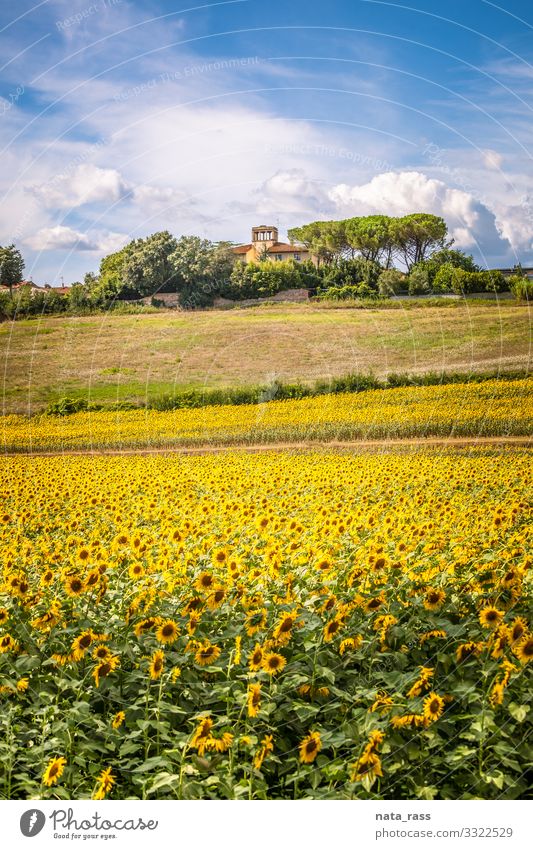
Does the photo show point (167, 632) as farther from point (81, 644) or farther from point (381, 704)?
point (381, 704)

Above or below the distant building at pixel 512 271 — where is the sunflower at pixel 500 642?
below

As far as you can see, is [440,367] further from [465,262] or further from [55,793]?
[55,793]

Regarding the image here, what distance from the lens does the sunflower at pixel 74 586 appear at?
3.47 meters

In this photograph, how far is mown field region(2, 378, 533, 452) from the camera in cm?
552

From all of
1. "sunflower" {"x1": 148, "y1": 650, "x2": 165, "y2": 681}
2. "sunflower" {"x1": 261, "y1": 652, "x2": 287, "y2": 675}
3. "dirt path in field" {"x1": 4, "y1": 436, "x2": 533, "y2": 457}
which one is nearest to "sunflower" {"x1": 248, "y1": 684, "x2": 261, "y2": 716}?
"sunflower" {"x1": 261, "y1": 652, "x2": 287, "y2": 675}

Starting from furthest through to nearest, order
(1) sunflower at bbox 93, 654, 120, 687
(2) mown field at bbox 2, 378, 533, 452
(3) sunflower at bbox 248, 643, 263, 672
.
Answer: (2) mown field at bbox 2, 378, 533, 452
(1) sunflower at bbox 93, 654, 120, 687
(3) sunflower at bbox 248, 643, 263, 672

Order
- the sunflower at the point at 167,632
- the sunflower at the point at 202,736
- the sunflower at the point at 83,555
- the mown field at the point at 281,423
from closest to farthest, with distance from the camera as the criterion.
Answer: the sunflower at the point at 202,736 → the sunflower at the point at 167,632 → the sunflower at the point at 83,555 → the mown field at the point at 281,423

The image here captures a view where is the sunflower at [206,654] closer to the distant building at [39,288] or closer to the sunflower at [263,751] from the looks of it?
the sunflower at [263,751]

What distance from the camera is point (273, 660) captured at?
3084 mm

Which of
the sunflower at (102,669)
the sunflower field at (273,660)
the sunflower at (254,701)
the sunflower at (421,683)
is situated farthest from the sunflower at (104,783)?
the sunflower at (421,683)

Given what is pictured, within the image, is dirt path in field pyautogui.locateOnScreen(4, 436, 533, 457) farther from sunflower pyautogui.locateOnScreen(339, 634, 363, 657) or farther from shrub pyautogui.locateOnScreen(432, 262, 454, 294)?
sunflower pyautogui.locateOnScreen(339, 634, 363, 657)

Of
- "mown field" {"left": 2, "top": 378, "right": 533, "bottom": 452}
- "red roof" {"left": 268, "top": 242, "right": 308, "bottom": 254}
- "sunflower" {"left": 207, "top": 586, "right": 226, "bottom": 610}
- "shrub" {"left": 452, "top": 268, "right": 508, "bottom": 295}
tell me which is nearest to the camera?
"sunflower" {"left": 207, "top": 586, "right": 226, "bottom": 610}

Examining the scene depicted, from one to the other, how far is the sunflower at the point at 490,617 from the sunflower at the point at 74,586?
174 centimetres

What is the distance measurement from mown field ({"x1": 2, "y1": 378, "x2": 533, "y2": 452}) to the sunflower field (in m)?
1.17
